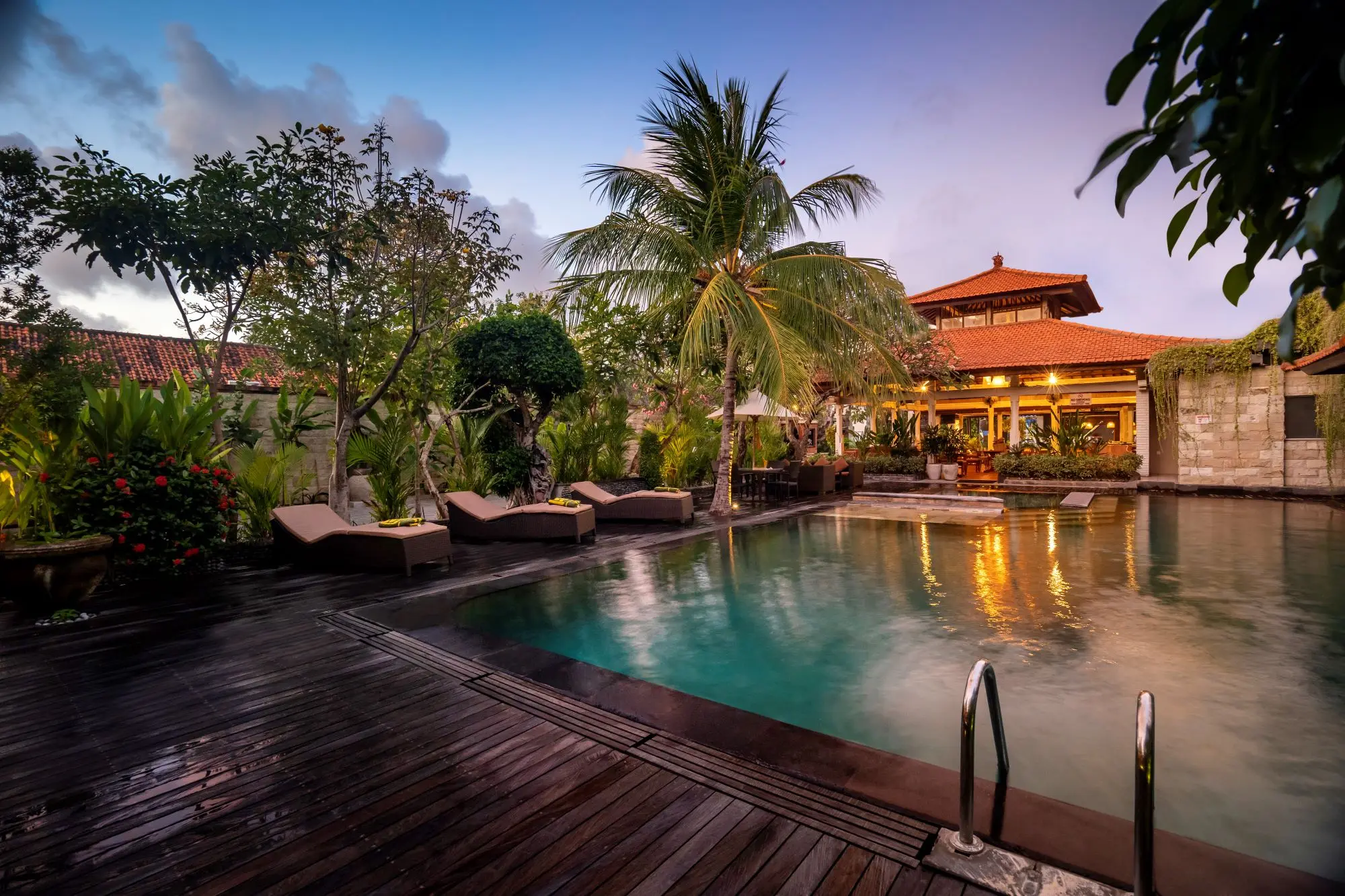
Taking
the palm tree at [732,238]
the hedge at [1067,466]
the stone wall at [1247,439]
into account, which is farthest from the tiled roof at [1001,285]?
the palm tree at [732,238]

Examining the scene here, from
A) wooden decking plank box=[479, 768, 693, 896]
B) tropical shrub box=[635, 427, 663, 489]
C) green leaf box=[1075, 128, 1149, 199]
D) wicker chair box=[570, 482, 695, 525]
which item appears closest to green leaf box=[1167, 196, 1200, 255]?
green leaf box=[1075, 128, 1149, 199]

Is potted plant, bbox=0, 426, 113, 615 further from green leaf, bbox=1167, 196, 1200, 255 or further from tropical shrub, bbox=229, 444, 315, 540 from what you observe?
Answer: green leaf, bbox=1167, 196, 1200, 255

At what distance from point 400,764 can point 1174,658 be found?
520 cm

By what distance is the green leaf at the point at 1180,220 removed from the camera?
1.14 m

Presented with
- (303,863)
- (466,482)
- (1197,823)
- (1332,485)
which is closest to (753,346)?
(466,482)

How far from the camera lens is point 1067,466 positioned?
17453 millimetres

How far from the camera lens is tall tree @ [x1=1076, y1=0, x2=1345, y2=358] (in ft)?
2.68

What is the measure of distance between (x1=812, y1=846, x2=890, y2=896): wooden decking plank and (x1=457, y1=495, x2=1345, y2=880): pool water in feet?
4.70

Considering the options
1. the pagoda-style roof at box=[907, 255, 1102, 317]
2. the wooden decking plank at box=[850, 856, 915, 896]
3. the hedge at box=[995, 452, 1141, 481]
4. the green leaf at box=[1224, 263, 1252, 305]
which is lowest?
the wooden decking plank at box=[850, 856, 915, 896]

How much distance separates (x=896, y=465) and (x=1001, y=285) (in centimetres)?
898

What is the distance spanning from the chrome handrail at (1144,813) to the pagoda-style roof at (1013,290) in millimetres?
23968

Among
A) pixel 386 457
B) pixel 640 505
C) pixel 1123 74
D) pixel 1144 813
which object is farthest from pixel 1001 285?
pixel 1123 74

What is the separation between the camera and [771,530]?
421 inches

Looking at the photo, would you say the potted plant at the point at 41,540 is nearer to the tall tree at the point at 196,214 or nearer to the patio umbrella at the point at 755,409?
the tall tree at the point at 196,214
